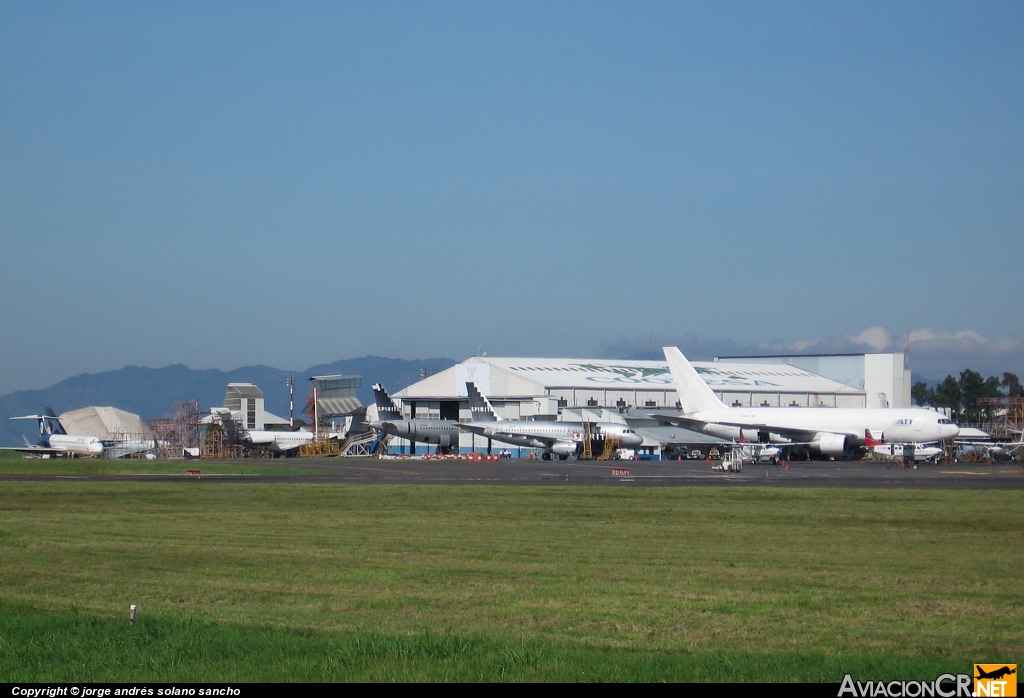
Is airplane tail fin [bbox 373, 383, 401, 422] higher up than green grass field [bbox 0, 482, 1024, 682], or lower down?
higher up

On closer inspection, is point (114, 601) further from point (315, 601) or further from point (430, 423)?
point (430, 423)

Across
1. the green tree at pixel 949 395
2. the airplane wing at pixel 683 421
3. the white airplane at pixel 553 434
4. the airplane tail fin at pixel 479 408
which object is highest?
the green tree at pixel 949 395

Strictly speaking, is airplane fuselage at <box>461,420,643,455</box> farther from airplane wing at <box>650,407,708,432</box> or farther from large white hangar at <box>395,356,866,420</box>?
large white hangar at <box>395,356,866,420</box>

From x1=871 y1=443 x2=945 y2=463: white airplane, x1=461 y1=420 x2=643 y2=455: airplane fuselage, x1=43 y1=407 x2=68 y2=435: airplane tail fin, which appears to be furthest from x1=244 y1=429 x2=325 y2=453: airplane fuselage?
x1=871 y1=443 x2=945 y2=463: white airplane

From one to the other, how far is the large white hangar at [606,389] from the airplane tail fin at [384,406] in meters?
4.35

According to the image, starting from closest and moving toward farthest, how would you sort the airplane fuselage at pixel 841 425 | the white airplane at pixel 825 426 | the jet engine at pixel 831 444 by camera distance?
the jet engine at pixel 831 444 < the airplane fuselage at pixel 841 425 < the white airplane at pixel 825 426

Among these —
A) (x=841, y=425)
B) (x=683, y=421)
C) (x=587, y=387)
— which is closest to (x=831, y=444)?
(x=841, y=425)

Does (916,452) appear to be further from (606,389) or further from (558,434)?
(606,389)

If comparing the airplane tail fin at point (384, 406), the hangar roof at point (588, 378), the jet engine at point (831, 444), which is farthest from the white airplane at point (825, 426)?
the airplane tail fin at point (384, 406)

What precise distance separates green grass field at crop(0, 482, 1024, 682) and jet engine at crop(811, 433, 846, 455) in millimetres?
49953

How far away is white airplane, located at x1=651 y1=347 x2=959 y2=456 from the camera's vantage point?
80.4m

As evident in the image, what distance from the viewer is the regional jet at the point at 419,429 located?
327ft

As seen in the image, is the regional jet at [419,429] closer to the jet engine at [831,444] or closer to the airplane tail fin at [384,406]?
the airplane tail fin at [384,406]

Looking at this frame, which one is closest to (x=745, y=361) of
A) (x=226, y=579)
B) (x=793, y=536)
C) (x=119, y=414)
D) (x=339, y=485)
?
(x=119, y=414)
